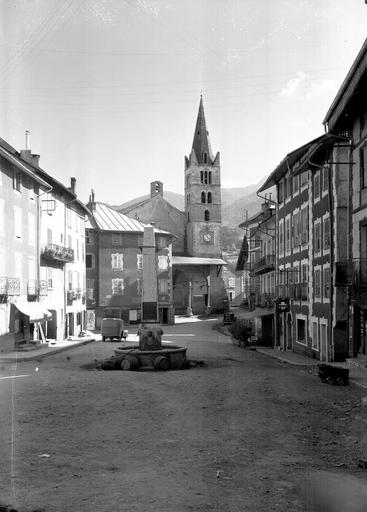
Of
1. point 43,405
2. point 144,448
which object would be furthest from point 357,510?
point 43,405

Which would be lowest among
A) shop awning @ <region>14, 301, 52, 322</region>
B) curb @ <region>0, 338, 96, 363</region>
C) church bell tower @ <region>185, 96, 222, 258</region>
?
curb @ <region>0, 338, 96, 363</region>

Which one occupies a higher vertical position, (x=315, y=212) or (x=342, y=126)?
(x=342, y=126)

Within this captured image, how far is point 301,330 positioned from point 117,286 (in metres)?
31.2

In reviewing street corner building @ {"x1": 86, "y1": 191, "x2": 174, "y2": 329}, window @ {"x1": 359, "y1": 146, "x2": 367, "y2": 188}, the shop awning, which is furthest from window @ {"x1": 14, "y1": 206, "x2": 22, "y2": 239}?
street corner building @ {"x1": 86, "y1": 191, "x2": 174, "y2": 329}

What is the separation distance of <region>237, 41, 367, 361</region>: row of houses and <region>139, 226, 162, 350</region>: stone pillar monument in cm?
845

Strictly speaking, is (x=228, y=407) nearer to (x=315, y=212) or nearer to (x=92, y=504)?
(x=92, y=504)

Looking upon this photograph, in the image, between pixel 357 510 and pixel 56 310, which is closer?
pixel 357 510

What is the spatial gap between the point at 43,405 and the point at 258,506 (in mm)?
9222

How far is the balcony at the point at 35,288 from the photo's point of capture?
36.1m

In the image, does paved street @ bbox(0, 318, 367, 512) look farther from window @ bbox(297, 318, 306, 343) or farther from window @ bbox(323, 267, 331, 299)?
window @ bbox(297, 318, 306, 343)

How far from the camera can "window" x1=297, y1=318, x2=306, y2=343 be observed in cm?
3394

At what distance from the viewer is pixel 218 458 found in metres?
10.8

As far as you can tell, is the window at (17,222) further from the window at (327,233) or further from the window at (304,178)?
the window at (327,233)

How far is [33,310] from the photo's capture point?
1368 inches
